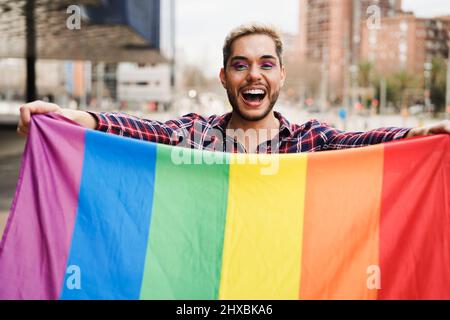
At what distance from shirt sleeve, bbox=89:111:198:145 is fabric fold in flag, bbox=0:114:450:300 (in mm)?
189

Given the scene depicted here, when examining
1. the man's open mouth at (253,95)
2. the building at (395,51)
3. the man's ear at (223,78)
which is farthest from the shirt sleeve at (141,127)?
the building at (395,51)

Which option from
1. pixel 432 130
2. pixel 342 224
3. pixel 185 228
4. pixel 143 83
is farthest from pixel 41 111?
pixel 143 83

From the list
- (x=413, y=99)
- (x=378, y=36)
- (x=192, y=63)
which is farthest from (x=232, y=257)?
(x=192, y=63)

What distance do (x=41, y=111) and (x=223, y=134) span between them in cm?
112

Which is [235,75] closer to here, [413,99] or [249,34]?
[249,34]

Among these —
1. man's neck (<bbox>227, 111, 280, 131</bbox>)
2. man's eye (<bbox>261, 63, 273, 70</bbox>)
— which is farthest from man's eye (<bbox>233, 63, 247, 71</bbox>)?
man's neck (<bbox>227, 111, 280, 131</bbox>)

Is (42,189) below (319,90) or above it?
below

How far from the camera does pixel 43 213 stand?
3375 mm

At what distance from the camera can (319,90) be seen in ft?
314

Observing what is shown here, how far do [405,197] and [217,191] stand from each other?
1083 millimetres

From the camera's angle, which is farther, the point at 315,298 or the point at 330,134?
the point at 330,134

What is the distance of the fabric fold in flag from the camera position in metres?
3.32

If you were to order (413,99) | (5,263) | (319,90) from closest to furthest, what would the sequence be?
(5,263) < (413,99) < (319,90)

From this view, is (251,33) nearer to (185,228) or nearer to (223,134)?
(223,134)
